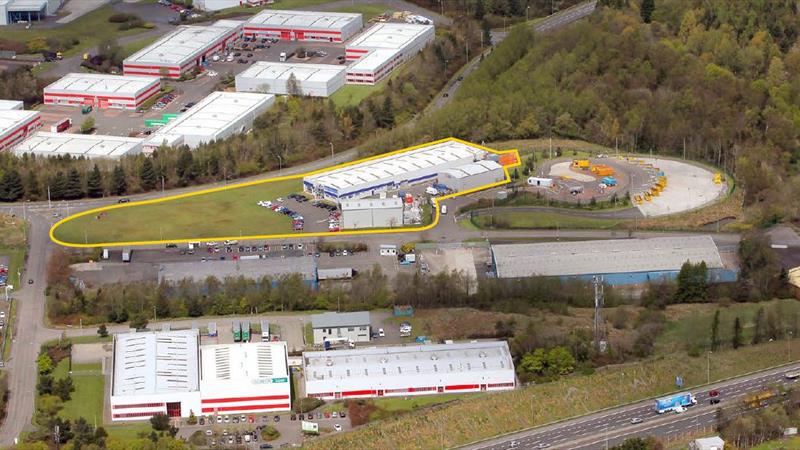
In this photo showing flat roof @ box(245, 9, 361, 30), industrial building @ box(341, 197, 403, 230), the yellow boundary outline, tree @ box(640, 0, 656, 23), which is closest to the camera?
the yellow boundary outline

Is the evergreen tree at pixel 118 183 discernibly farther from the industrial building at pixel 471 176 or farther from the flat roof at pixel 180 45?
the flat roof at pixel 180 45

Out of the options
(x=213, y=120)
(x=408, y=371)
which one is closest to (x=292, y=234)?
(x=408, y=371)

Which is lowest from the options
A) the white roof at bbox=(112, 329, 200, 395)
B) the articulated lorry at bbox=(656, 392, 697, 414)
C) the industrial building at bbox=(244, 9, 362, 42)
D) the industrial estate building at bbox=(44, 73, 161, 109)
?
the industrial building at bbox=(244, 9, 362, 42)

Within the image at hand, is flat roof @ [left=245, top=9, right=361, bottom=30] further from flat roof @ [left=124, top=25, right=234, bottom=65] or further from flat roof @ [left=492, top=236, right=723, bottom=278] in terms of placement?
flat roof @ [left=492, top=236, right=723, bottom=278]

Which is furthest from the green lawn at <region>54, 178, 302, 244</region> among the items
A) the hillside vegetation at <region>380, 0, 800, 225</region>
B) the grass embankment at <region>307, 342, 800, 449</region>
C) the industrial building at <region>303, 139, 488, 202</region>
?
the grass embankment at <region>307, 342, 800, 449</region>

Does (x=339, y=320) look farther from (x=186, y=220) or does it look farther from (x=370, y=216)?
(x=186, y=220)
